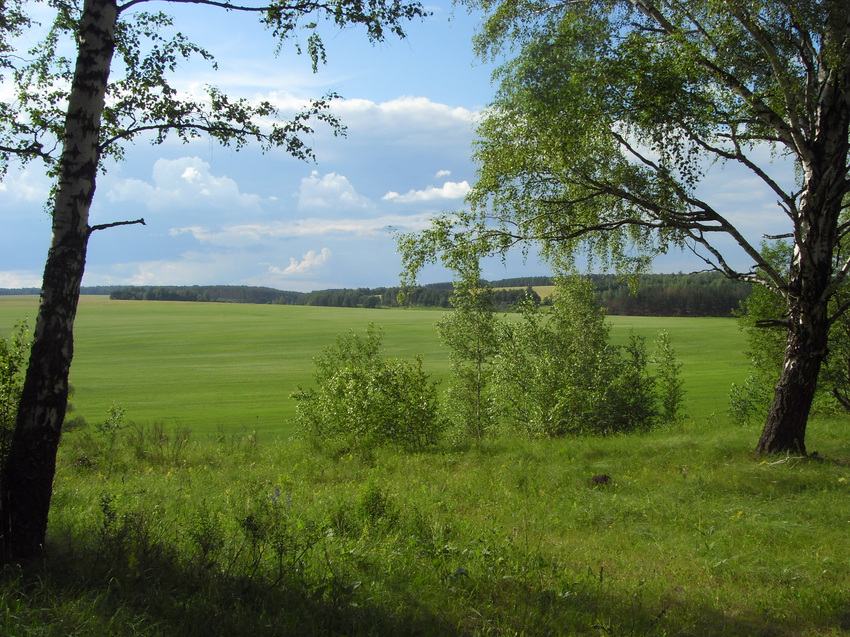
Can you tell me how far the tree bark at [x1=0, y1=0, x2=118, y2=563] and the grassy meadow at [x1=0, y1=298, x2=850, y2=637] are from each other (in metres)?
0.48

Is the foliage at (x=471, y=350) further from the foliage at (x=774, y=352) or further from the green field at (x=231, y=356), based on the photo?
the green field at (x=231, y=356)

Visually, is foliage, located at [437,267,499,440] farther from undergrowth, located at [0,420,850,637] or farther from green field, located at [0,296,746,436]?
undergrowth, located at [0,420,850,637]

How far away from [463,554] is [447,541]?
0.47 meters

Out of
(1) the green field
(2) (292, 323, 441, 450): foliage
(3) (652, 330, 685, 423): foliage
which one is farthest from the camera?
(1) the green field

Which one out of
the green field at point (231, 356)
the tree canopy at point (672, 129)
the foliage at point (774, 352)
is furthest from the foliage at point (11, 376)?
the green field at point (231, 356)

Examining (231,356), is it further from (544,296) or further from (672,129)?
(672,129)

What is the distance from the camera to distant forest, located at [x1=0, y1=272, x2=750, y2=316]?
34.0m

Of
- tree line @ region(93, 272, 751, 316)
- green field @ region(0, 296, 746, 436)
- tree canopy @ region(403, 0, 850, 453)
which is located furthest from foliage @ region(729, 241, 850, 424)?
green field @ region(0, 296, 746, 436)

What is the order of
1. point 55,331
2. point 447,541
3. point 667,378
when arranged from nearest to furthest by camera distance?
point 55,331, point 447,541, point 667,378

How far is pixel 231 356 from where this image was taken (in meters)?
78.2

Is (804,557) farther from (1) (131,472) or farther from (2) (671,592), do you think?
(1) (131,472)

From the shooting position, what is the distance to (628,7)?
1236cm

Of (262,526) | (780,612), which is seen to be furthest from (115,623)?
(780,612)

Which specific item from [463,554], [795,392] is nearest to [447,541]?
[463,554]
